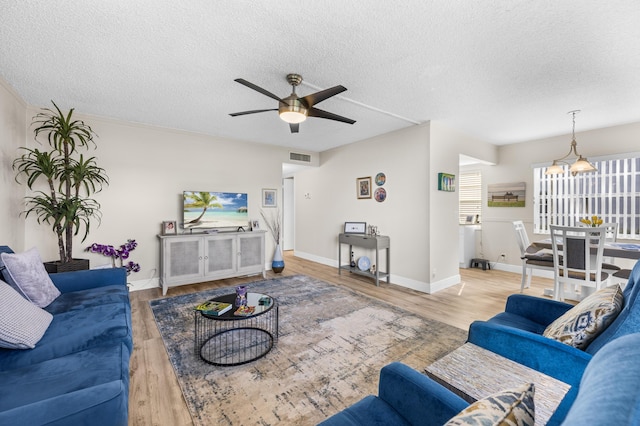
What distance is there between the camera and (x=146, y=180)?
4.28m

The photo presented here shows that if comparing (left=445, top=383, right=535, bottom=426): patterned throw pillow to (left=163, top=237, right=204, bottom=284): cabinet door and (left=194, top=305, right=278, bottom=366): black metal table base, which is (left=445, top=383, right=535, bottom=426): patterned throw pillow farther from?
(left=163, top=237, right=204, bottom=284): cabinet door

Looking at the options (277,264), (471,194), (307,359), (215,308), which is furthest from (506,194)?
(215,308)

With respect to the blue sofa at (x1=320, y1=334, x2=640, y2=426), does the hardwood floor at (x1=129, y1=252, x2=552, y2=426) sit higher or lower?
lower

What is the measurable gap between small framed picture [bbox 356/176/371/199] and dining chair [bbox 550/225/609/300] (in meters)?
2.65

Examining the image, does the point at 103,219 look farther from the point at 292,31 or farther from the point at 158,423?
the point at 292,31

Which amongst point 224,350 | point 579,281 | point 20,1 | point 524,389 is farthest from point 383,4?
point 579,281

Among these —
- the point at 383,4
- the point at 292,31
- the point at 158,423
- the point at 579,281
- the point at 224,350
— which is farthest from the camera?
the point at 579,281

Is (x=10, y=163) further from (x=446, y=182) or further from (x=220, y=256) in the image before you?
(x=446, y=182)

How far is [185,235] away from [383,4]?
3.85m

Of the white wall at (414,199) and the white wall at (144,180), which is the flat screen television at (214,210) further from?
the white wall at (414,199)

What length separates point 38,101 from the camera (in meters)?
3.31

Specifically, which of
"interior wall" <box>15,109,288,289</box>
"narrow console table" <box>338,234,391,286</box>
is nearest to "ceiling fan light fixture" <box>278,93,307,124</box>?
"narrow console table" <box>338,234,391,286</box>

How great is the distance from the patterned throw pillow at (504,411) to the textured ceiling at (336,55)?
2.05 meters

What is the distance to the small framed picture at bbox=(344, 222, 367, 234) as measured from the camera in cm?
501
